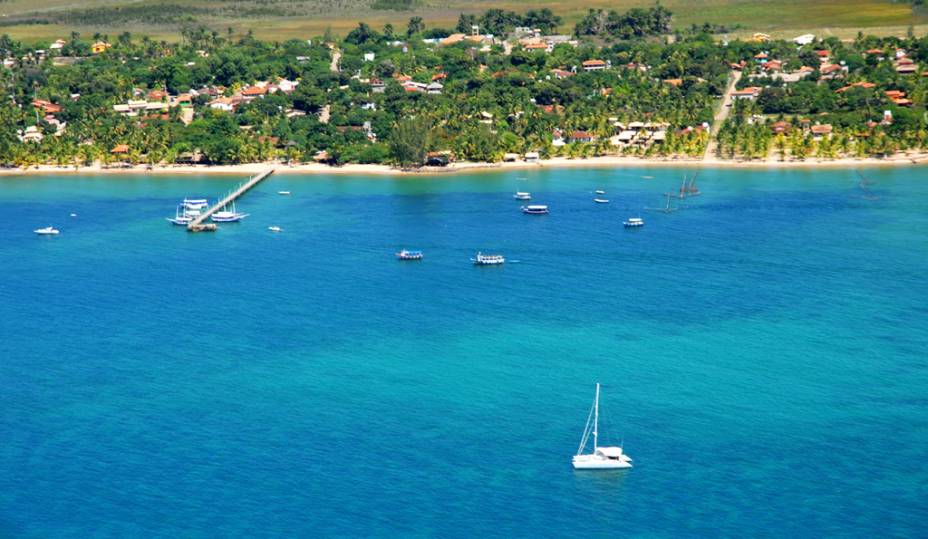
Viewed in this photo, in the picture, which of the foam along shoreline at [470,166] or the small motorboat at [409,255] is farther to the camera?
the foam along shoreline at [470,166]

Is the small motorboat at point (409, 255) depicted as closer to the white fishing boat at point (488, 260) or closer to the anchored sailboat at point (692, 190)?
the white fishing boat at point (488, 260)

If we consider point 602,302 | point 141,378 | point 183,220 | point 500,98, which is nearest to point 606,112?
point 500,98

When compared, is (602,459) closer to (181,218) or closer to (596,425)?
(596,425)

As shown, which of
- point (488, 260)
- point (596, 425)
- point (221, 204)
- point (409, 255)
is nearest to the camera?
point (596, 425)

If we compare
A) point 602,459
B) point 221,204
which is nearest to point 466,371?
point 602,459

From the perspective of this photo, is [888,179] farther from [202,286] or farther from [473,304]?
[202,286]

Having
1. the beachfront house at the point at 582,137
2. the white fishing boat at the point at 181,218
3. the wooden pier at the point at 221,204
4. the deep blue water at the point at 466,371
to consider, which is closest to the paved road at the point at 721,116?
the beachfront house at the point at 582,137

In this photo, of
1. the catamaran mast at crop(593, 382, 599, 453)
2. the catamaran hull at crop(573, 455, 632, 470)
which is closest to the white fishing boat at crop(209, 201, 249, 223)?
the catamaran mast at crop(593, 382, 599, 453)
